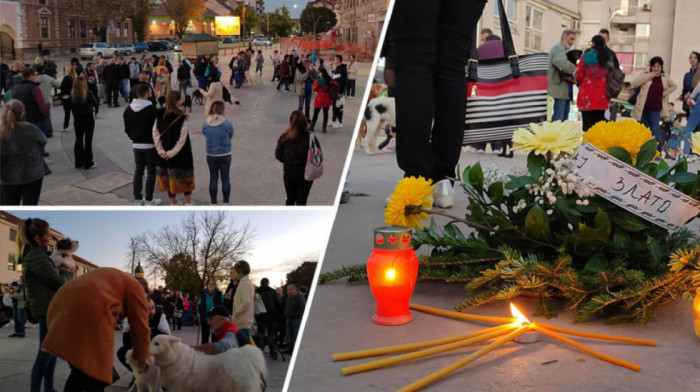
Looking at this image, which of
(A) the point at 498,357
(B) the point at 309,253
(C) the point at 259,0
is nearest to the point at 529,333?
(A) the point at 498,357

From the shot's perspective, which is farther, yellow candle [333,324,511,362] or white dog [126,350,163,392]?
yellow candle [333,324,511,362]

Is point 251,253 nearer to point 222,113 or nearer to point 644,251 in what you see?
point 644,251

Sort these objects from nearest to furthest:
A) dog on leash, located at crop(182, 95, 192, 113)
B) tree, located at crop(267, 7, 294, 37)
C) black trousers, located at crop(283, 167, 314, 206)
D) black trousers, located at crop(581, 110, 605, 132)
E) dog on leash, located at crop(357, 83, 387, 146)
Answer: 1. black trousers, located at crop(283, 167, 314, 206)
2. dog on leash, located at crop(182, 95, 192, 113)
3. tree, located at crop(267, 7, 294, 37)
4. black trousers, located at crop(581, 110, 605, 132)
5. dog on leash, located at crop(357, 83, 387, 146)

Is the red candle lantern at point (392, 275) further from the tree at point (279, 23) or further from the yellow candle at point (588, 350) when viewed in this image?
the tree at point (279, 23)

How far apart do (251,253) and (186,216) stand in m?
0.14

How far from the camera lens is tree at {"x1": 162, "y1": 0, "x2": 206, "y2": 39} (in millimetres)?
2634

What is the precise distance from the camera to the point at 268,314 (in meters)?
1.21

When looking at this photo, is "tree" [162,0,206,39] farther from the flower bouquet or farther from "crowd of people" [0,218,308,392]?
"crowd of people" [0,218,308,392]

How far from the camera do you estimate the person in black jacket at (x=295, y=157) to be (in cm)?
333

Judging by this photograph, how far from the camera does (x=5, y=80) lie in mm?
3924

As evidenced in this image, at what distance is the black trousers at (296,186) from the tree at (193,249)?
2.04 m

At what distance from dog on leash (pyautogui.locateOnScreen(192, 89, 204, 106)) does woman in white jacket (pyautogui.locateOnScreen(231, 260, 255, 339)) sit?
405cm

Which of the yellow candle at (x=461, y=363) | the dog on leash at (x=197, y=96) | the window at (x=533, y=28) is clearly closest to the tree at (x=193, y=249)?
the yellow candle at (x=461, y=363)

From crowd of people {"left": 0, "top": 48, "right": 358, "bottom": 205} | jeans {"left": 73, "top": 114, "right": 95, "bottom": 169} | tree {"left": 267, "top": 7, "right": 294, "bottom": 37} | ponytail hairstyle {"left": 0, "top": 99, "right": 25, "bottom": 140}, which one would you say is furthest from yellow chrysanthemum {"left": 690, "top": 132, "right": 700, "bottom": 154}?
jeans {"left": 73, "top": 114, "right": 95, "bottom": 169}
